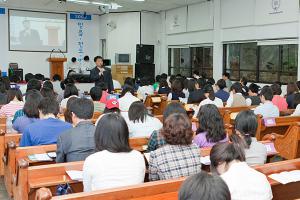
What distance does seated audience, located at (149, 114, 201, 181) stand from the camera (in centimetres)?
279

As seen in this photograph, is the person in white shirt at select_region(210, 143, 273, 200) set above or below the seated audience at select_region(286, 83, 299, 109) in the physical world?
below

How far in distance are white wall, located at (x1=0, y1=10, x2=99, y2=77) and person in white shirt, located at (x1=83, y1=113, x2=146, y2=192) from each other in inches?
510

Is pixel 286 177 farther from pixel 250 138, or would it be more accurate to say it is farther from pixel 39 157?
pixel 39 157

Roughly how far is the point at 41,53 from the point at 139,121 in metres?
11.7

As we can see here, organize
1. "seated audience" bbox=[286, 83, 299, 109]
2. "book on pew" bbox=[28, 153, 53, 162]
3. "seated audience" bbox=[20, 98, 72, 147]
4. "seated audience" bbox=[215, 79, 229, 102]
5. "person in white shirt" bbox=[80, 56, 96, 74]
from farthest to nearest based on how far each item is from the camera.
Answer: "person in white shirt" bbox=[80, 56, 96, 74] → "seated audience" bbox=[215, 79, 229, 102] → "seated audience" bbox=[286, 83, 299, 109] → "seated audience" bbox=[20, 98, 72, 147] → "book on pew" bbox=[28, 153, 53, 162]

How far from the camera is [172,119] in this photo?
294cm

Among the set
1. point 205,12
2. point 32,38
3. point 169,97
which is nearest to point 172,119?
point 169,97

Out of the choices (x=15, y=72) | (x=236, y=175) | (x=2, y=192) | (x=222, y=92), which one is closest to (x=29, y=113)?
(x=2, y=192)

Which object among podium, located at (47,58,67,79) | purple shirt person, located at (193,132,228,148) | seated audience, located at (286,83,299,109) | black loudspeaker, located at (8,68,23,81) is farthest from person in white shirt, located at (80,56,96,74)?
purple shirt person, located at (193,132,228,148)

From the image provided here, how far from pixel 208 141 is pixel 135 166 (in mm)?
1293

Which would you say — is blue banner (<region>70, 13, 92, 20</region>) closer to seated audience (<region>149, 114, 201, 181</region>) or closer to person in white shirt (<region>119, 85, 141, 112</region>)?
person in white shirt (<region>119, 85, 141, 112</region>)

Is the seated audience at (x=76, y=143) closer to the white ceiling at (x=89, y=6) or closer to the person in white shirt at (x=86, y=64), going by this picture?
the white ceiling at (x=89, y=6)

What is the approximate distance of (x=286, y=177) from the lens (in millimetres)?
2900

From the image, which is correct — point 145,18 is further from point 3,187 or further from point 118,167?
point 118,167
